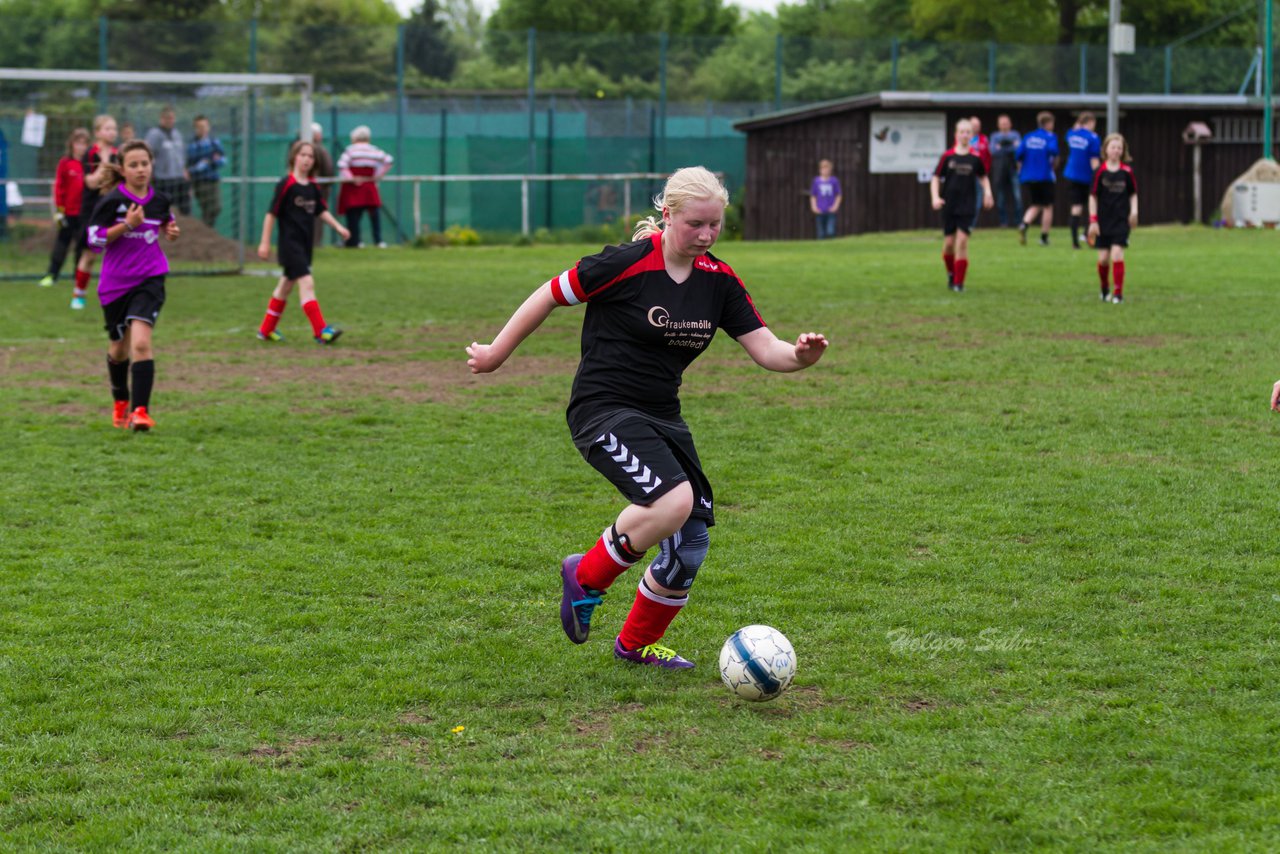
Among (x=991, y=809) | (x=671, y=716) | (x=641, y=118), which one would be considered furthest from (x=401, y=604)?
(x=641, y=118)

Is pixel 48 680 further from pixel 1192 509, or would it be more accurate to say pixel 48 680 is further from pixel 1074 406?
pixel 1074 406

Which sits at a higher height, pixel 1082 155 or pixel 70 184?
pixel 1082 155

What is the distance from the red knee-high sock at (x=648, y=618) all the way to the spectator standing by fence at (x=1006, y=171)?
86.0 ft

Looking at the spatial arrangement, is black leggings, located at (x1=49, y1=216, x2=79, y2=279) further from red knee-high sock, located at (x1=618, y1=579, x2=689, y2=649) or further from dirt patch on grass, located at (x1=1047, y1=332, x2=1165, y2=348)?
red knee-high sock, located at (x1=618, y1=579, x2=689, y2=649)

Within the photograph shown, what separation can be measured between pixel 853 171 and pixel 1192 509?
2585 centimetres

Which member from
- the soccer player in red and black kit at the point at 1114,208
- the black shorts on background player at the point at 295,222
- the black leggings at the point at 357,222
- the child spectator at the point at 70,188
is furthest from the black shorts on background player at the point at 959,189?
the black leggings at the point at 357,222

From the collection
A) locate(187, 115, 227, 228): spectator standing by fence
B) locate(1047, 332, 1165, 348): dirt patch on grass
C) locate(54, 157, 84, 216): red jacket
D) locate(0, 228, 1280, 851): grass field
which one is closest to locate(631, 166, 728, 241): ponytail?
locate(0, 228, 1280, 851): grass field

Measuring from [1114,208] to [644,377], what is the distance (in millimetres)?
12104

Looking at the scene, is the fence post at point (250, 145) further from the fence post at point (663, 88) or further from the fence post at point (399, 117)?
the fence post at point (663, 88)

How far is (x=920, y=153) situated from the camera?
107ft

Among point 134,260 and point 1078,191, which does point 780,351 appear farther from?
point 1078,191

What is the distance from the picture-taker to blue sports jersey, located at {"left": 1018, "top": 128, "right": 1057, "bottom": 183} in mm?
26500

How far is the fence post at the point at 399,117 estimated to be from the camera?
3123 centimetres

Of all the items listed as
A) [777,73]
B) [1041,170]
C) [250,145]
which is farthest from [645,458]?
[777,73]
